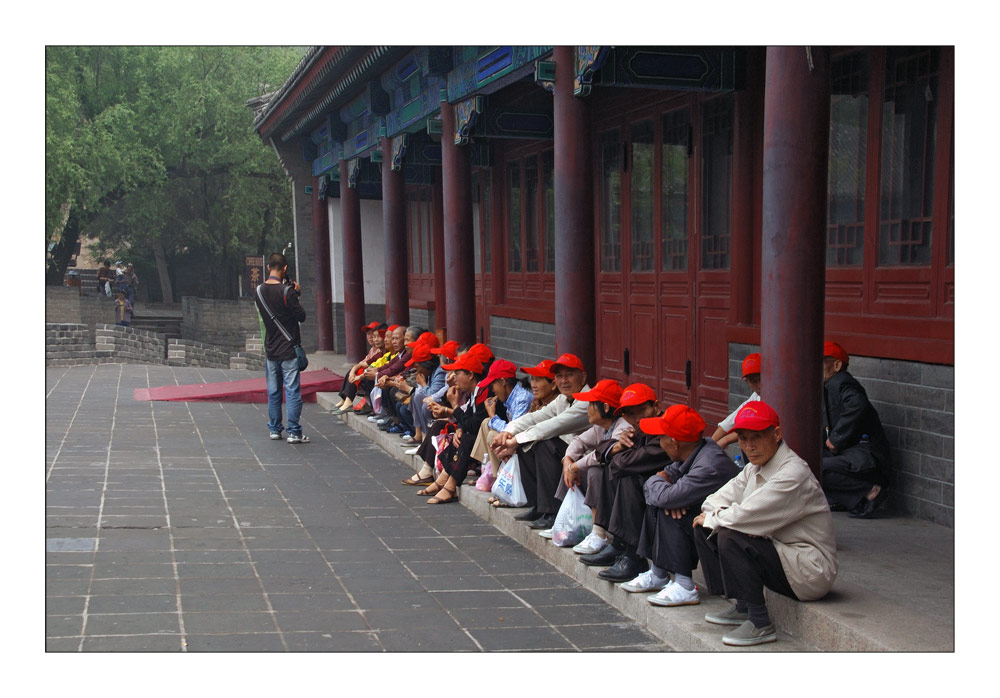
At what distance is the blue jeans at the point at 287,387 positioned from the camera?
10531 millimetres

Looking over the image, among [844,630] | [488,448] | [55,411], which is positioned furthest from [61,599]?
[55,411]

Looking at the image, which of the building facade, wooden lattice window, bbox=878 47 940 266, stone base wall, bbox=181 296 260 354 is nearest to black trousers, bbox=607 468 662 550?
the building facade

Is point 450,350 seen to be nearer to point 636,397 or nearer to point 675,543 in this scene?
point 636,397

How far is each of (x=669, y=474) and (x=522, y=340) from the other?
8.67 m

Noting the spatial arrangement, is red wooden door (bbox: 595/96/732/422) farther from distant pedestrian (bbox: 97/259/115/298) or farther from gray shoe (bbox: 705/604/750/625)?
distant pedestrian (bbox: 97/259/115/298)

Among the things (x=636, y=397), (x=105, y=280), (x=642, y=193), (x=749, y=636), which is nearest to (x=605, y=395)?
(x=636, y=397)

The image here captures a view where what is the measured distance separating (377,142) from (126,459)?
6.36 metres

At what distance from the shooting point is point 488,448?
7434 millimetres

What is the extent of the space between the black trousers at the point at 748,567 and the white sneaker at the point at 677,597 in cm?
42

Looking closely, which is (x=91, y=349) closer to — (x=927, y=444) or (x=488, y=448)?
(x=488, y=448)

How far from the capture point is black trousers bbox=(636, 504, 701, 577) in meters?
4.84

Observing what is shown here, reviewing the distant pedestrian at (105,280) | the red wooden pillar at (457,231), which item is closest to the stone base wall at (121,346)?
the red wooden pillar at (457,231)

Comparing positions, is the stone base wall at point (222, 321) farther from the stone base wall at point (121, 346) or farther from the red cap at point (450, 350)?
the red cap at point (450, 350)

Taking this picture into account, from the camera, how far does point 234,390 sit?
14.0 metres
